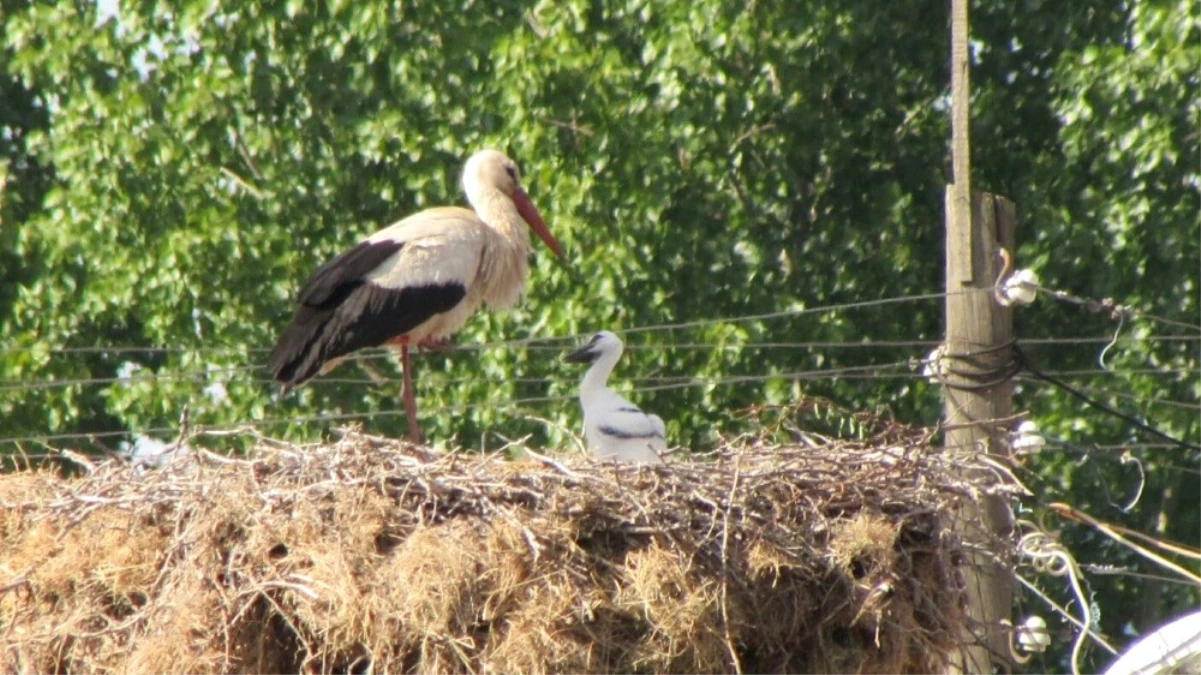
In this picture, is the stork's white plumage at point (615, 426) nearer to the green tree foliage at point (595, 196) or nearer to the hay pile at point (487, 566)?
the hay pile at point (487, 566)

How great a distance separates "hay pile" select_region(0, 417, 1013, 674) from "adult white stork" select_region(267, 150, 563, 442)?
1.95 metres

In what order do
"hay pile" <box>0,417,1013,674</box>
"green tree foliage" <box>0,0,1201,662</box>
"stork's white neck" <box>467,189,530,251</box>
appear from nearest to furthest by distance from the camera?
1. "hay pile" <box>0,417,1013,674</box>
2. "stork's white neck" <box>467,189,530,251</box>
3. "green tree foliage" <box>0,0,1201,662</box>

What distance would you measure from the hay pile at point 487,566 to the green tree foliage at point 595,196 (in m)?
5.08

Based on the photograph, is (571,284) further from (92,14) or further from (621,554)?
(621,554)

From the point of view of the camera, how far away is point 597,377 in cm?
898

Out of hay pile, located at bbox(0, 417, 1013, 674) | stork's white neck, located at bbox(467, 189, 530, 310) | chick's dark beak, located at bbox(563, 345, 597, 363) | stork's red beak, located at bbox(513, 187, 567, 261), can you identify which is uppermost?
stork's red beak, located at bbox(513, 187, 567, 261)

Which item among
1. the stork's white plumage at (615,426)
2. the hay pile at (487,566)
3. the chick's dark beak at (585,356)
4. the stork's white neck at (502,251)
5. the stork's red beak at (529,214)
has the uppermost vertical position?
the stork's red beak at (529,214)

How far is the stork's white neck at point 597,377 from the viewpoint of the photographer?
28.9 feet

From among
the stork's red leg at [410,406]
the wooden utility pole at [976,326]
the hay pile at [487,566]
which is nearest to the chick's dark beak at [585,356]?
the stork's red leg at [410,406]

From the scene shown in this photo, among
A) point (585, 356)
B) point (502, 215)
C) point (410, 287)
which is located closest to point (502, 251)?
point (502, 215)

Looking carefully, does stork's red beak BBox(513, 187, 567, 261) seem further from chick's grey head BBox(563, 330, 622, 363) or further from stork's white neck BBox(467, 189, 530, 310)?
chick's grey head BBox(563, 330, 622, 363)

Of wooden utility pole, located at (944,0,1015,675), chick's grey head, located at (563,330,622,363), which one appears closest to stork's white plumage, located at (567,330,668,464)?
chick's grey head, located at (563,330,622,363)

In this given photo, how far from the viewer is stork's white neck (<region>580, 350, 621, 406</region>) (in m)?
8.80

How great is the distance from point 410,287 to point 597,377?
2.70 feet
